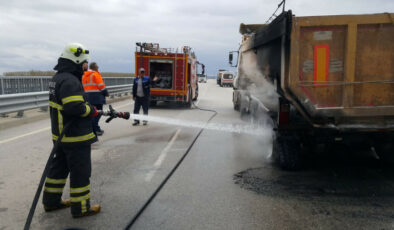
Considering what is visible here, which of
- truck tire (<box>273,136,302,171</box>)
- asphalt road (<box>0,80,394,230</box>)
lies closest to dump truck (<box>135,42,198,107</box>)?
asphalt road (<box>0,80,394,230</box>)

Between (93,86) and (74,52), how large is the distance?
4.72 metres

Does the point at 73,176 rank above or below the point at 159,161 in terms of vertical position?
above

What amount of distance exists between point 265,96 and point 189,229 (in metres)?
4.47

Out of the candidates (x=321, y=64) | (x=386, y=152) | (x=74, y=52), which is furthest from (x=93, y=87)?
(x=386, y=152)

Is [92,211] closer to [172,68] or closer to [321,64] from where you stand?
[321,64]

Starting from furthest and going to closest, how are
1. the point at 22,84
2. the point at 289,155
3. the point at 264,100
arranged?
the point at 22,84
the point at 264,100
the point at 289,155

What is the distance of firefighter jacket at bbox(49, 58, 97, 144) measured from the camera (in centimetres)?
362

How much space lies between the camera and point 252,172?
552 centimetres

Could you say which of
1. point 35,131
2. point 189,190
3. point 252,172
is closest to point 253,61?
point 252,172

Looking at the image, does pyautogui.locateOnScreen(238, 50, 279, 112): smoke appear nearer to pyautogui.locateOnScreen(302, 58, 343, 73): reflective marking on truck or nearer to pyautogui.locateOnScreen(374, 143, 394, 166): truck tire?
pyautogui.locateOnScreen(302, 58, 343, 73): reflective marking on truck

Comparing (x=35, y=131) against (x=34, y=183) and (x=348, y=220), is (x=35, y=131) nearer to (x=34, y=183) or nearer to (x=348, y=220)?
(x=34, y=183)

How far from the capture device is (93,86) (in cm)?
838

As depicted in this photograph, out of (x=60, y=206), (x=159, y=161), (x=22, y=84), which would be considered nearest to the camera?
(x=60, y=206)

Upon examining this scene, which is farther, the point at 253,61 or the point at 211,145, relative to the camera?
the point at 253,61
